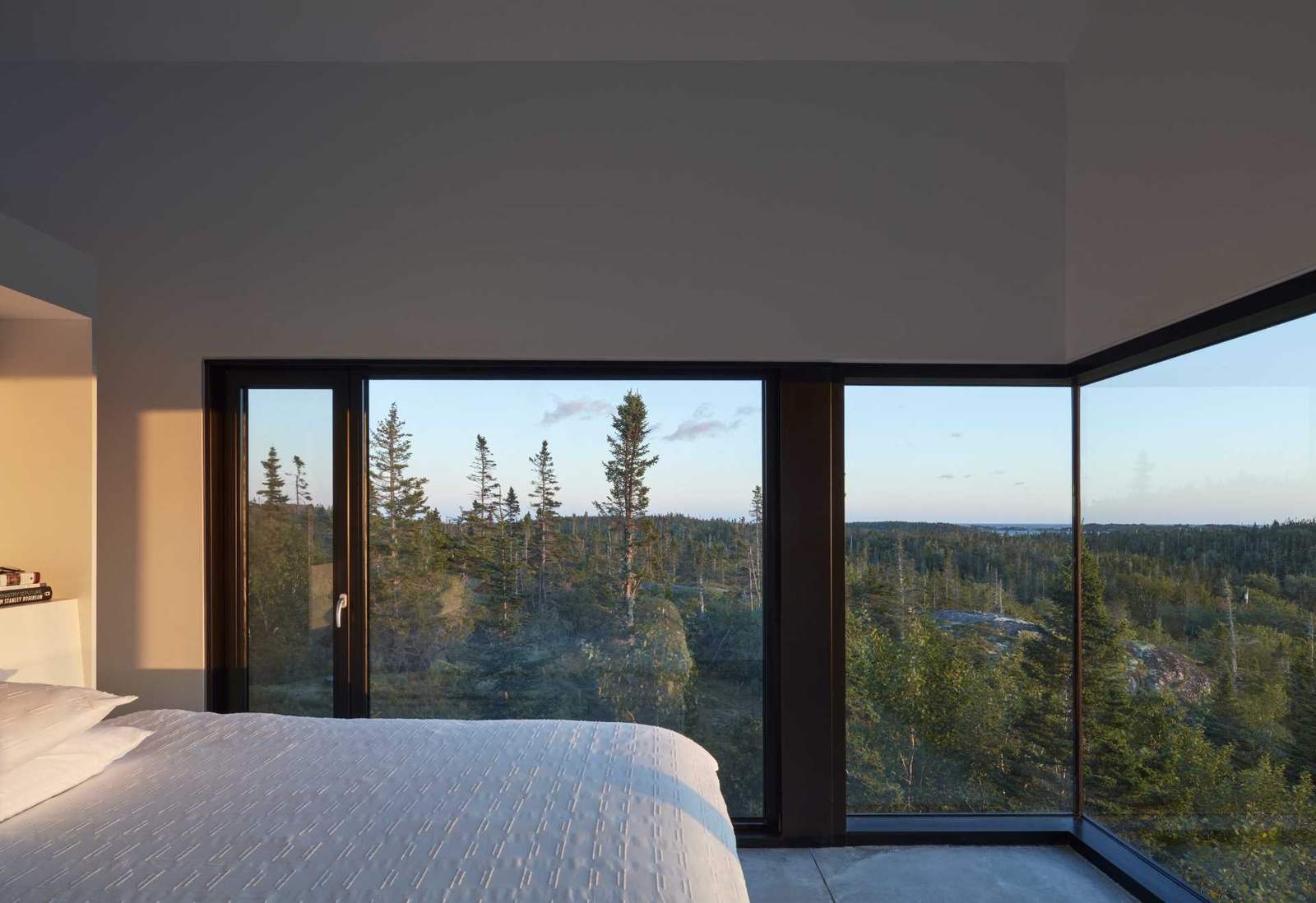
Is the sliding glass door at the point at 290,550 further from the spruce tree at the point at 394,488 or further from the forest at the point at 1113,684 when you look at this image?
the forest at the point at 1113,684

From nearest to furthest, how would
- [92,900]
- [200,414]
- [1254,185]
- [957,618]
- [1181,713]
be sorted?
1. [92,900]
2. [1254,185]
3. [1181,713]
4. [200,414]
5. [957,618]

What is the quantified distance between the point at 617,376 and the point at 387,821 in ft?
6.25

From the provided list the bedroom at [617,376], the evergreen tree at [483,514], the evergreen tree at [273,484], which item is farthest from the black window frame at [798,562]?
the evergreen tree at [483,514]

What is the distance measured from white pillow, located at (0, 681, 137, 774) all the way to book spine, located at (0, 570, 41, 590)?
79 centimetres

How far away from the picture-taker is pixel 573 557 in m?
3.08

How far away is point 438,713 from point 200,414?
147cm

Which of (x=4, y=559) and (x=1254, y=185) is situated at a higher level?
(x=1254, y=185)

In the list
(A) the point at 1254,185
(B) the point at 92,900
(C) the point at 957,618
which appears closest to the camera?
(B) the point at 92,900

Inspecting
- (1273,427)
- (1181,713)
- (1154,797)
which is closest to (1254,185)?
(1273,427)

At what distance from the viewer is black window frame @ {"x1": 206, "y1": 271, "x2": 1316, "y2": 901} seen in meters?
2.99

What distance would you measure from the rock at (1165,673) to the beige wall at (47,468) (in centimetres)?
370

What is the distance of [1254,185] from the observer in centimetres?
206

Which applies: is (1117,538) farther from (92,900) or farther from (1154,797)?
(92,900)

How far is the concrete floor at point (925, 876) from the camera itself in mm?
2617
